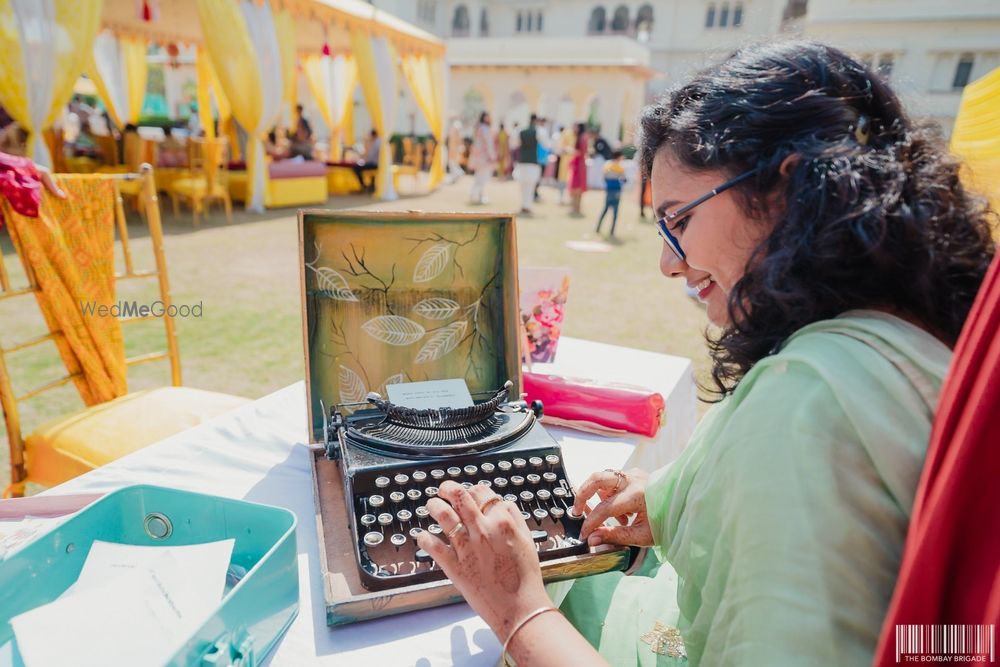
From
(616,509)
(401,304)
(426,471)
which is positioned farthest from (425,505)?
(401,304)

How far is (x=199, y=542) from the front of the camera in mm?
1062

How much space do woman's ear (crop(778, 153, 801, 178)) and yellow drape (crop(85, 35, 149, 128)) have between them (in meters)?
15.7

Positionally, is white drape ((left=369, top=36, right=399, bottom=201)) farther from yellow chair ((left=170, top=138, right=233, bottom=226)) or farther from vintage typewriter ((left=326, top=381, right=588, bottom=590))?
vintage typewriter ((left=326, top=381, right=588, bottom=590))

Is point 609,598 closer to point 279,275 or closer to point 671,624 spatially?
point 671,624

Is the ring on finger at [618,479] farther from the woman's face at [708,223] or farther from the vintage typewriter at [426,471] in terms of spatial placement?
the woman's face at [708,223]

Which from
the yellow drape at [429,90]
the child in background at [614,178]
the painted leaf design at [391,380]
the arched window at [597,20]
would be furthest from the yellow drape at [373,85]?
the arched window at [597,20]

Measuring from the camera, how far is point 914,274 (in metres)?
0.84

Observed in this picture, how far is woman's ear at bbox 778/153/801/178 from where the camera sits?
889mm

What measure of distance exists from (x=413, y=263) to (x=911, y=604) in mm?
1400

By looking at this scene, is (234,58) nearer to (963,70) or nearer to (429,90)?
(429,90)

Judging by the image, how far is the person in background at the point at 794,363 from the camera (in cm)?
70

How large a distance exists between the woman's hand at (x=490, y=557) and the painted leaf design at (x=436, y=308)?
2.65 feet

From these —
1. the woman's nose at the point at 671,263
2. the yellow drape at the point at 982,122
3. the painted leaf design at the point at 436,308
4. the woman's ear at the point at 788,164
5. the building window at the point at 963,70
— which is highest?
the building window at the point at 963,70

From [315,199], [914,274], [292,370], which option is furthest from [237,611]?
[315,199]
